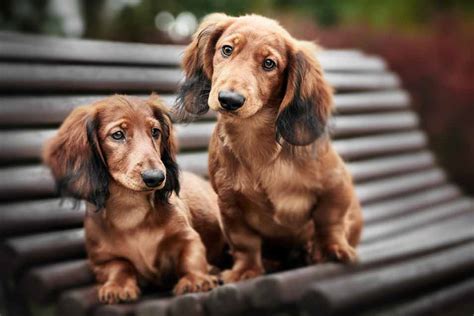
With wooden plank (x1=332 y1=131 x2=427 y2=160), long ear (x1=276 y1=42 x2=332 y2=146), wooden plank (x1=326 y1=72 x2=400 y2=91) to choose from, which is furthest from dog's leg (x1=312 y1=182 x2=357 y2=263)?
wooden plank (x1=326 y1=72 x2=400 y2=91)

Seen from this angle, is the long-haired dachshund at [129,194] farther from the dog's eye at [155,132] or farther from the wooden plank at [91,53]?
the wooden plank at [91,53]

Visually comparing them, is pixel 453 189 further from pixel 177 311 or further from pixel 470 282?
pixel 177 311

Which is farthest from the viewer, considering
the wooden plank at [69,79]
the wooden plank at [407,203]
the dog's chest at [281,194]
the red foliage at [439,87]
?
the red foliage at [439,87]

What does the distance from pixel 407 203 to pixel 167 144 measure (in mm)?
2180

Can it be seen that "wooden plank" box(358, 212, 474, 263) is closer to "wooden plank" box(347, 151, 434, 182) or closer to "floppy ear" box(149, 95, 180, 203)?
"wooden plank" box(347, 151, 434, 182)

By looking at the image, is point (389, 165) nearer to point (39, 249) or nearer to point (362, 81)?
point (362, 81)

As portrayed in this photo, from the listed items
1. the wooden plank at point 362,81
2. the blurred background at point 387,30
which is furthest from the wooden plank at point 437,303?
the blurred background at point 387,30

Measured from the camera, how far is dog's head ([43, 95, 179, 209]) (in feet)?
5.39

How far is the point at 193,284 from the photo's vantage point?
1.83 m

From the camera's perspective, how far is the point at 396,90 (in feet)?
14.0

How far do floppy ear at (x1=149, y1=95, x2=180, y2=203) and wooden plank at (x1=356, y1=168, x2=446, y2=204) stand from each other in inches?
65.2

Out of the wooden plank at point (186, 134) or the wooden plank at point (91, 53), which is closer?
the wooden plank at point (186, 134)

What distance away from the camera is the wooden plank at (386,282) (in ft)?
6.17

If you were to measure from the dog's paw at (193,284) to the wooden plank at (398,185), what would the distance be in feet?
5.08
